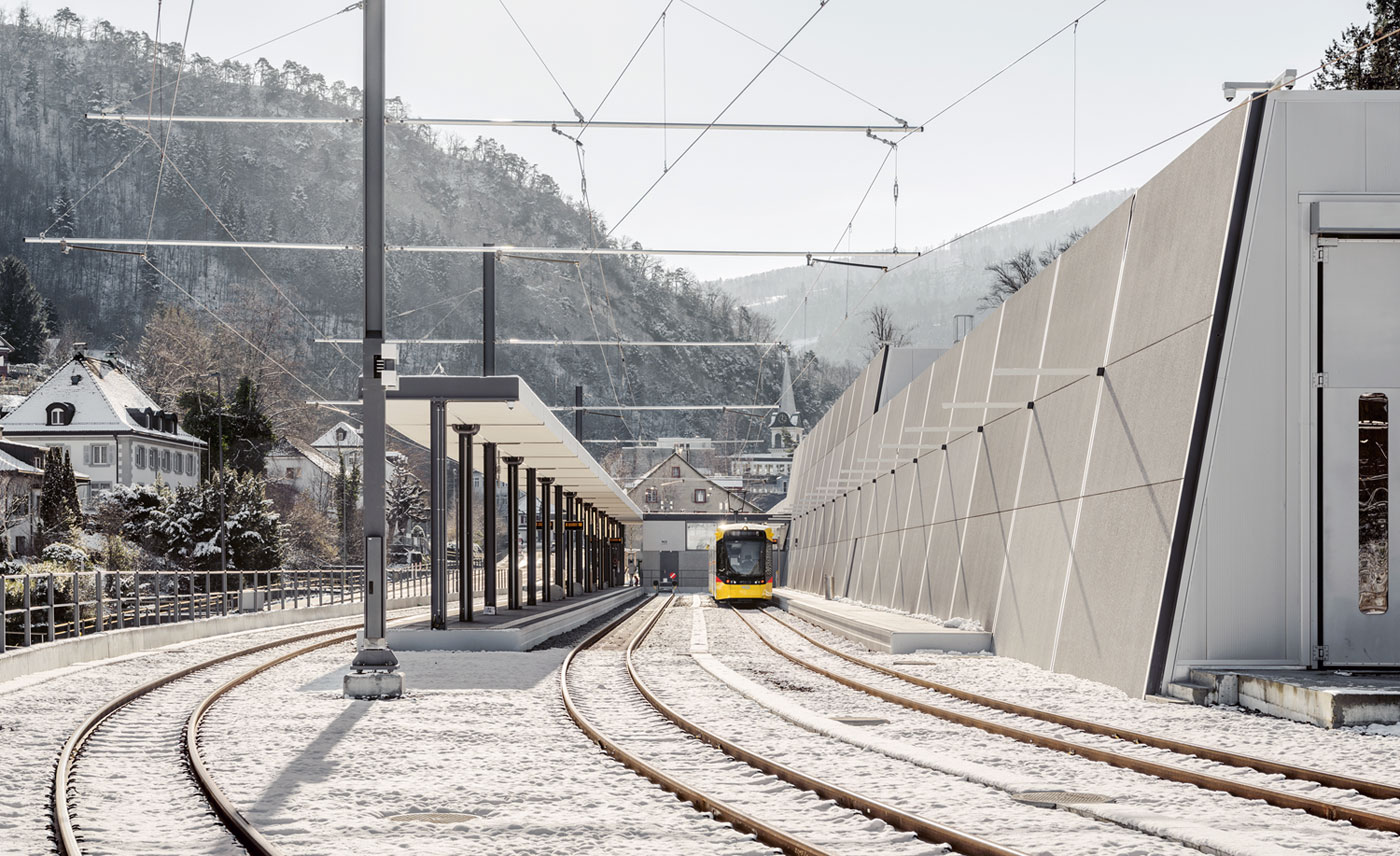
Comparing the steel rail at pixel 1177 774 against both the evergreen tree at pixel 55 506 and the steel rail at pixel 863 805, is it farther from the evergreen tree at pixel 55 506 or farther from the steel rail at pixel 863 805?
the evergreen tree at pixel 55 506

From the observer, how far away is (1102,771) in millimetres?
9859

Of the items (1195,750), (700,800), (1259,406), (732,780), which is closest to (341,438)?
(1259,406)

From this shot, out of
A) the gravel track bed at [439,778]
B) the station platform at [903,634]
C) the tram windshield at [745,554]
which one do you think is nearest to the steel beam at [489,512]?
the station platform at [903,634]

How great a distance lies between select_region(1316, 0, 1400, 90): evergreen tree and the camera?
35.4 meters

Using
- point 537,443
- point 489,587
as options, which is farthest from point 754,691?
point 489,587

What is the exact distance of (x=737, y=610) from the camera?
162 feet

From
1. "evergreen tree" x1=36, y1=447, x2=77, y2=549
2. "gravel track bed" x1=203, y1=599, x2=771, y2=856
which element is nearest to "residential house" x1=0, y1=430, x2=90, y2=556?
"evergreen tree" x1=36, y1=447, x2=77, y2=549

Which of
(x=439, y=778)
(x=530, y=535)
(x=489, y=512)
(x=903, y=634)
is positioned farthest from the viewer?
(x=530, y=535)

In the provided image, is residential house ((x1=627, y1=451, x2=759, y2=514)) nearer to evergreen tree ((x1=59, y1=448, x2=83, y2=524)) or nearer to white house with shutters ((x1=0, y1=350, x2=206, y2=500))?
white house with shutters ((x1=0, y1=350, x2=206, y2=500))

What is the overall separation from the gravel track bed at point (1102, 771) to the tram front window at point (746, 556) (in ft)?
109

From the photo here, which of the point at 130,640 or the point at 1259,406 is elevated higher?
the point at 1259,406

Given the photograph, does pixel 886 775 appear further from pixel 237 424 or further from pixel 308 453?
pixel 308 453

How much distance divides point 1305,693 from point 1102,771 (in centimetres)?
295

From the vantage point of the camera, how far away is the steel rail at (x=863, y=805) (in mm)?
7035
